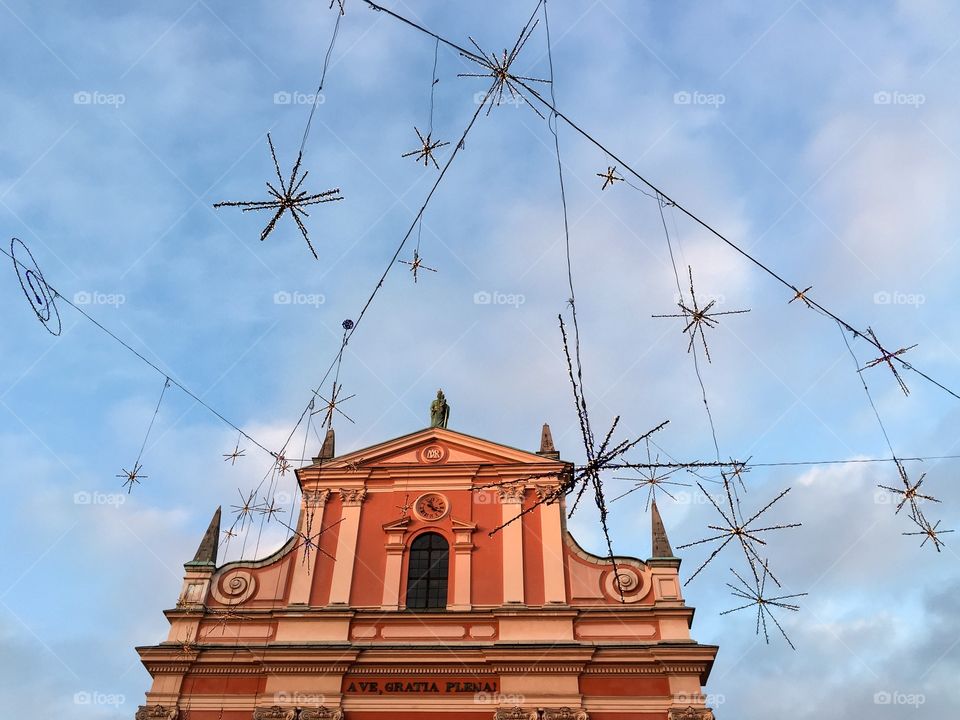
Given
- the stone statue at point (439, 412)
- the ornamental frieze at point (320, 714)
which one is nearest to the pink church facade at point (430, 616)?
the ornamental frieze at point (320, 714)

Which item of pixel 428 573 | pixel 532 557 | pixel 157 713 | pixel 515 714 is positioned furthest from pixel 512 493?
pixel 157 713

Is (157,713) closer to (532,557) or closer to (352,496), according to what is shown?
(352,496)

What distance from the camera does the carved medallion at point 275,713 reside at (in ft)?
49.3

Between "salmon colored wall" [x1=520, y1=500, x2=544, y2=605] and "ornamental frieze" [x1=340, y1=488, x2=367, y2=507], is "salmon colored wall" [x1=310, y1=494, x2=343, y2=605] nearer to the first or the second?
"ornamental frieze" [x1=340, y1=488, x2=367, y2=507]

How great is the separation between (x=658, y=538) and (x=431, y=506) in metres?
5.72

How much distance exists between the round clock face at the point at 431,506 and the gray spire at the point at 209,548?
514 centimetres

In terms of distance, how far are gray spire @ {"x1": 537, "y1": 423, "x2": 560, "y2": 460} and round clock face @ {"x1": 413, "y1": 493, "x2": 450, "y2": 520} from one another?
290 cm

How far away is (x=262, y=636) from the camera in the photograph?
16500 millimetres

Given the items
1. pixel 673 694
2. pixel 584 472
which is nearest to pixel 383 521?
pixel 673 694

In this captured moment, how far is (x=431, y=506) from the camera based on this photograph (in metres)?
18.5

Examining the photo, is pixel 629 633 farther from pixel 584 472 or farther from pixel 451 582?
pixel 584 472

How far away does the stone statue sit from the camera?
70.0ft

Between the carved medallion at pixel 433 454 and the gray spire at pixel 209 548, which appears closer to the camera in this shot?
the gray spire at pixel 209 548

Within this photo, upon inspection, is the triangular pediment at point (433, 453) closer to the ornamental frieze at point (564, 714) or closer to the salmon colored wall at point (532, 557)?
the salmon colored wall at point (532, 557)
